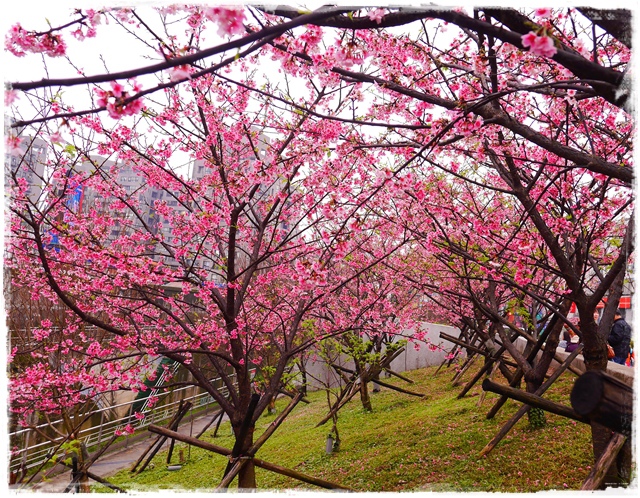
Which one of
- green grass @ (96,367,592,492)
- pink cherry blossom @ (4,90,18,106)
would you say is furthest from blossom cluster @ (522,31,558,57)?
green grass @ (96,367,592,492)

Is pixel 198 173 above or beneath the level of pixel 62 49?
above

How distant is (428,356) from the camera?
17.7 m

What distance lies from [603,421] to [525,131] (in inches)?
74.0

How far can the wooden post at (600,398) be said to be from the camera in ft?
5.55

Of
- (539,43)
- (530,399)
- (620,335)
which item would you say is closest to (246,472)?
(530,399)

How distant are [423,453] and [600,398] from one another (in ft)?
16.7

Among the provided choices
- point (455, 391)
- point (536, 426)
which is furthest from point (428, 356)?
point (536, 426)

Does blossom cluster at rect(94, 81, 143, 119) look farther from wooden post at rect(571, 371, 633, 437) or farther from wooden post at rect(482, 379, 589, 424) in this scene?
wooden post at rect(482, 379, 589, 424)

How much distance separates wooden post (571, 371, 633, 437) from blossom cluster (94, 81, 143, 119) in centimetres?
199

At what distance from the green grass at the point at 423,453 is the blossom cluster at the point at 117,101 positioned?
456 centimetres

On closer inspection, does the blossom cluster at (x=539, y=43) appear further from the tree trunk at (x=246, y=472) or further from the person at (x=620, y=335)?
the person at (x=620, y=335)

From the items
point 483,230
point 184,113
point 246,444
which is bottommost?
point 246,444

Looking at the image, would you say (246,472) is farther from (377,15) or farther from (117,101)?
(377,15)

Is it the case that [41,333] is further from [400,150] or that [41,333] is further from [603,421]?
[603,421]
